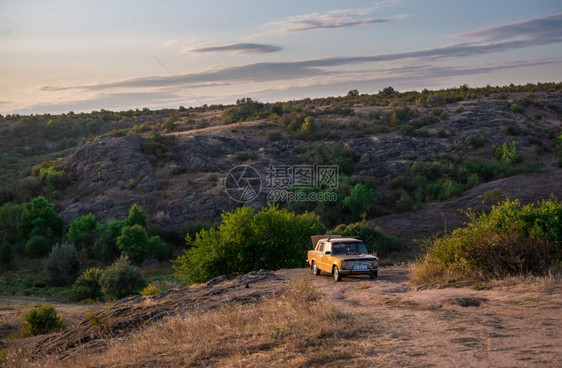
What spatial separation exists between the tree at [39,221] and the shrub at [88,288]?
13853 millimetres

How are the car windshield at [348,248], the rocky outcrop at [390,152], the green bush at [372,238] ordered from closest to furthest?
the car windshield at [348,248] < the green bush at [372,238] < the rocky outcrop at [390,152]

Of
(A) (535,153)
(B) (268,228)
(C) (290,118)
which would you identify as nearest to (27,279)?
(B) (268,228)

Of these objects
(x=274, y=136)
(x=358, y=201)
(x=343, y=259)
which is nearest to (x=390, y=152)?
(x=358, y=201)

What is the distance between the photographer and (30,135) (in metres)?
79.1

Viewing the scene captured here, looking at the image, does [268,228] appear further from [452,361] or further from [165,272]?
[452,361]

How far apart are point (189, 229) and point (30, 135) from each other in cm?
5128

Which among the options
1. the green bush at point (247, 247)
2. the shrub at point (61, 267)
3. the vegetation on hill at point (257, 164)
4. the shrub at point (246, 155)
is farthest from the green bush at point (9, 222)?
the green bush at point (247, 247)

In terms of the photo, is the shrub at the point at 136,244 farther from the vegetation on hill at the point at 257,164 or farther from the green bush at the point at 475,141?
the green bush at the point at 475,141

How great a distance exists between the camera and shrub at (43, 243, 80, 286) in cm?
3375

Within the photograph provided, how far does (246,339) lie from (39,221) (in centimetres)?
3750

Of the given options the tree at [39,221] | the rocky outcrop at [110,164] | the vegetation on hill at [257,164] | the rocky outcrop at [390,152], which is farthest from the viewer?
the rocky outcrop at [110,164]

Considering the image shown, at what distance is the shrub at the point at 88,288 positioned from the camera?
2958 centimetres

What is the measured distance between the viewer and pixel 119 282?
2808 centimetres

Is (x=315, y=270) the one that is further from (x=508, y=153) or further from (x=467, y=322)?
(x=508, y=153)
